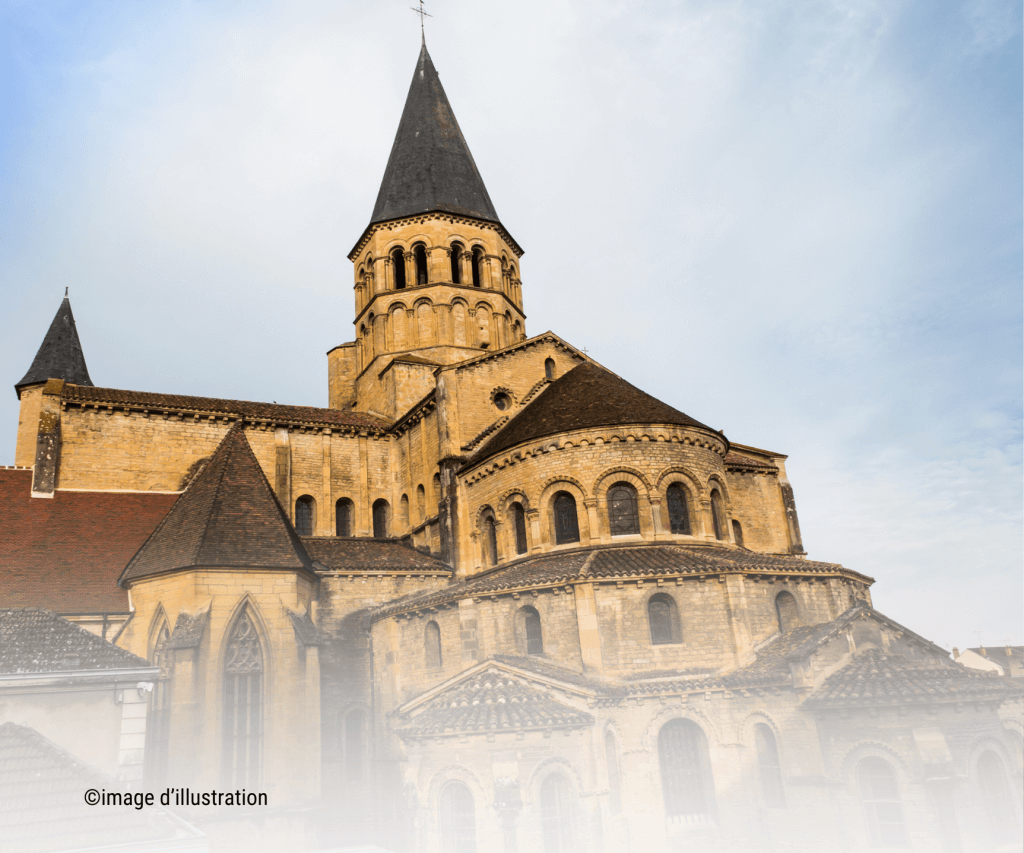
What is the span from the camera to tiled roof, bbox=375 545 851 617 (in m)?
18.7

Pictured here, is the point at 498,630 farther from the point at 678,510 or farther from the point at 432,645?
the point at 678,510

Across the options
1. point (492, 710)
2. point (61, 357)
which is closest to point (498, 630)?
point (492, 710)

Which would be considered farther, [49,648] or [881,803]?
[881,803]

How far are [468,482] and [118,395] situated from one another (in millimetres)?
12565

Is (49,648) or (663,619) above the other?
(663,619)

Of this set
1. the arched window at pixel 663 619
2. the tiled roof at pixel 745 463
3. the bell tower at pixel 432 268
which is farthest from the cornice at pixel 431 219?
the arched window at pixel 663 619

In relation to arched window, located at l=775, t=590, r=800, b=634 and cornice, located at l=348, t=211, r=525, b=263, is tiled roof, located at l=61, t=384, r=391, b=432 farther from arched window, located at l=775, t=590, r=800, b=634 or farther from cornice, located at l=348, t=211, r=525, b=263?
arched window, located at l=775, t=590, r=800, b=634

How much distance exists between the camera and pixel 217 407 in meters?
27.2

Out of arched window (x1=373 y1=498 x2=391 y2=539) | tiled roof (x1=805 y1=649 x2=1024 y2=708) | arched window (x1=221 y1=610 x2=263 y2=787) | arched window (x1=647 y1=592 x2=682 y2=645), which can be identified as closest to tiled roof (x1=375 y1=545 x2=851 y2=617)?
arched window (x1=647 y1=592 x2=682 y2=645)

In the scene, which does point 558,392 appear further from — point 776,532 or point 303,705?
point 303,705

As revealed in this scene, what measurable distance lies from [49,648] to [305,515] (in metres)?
13.6

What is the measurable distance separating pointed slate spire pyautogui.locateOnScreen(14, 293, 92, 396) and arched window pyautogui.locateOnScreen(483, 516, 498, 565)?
1799 centimetres

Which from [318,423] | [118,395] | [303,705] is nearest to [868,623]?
[303,705]

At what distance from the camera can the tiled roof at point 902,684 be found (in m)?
15.7
